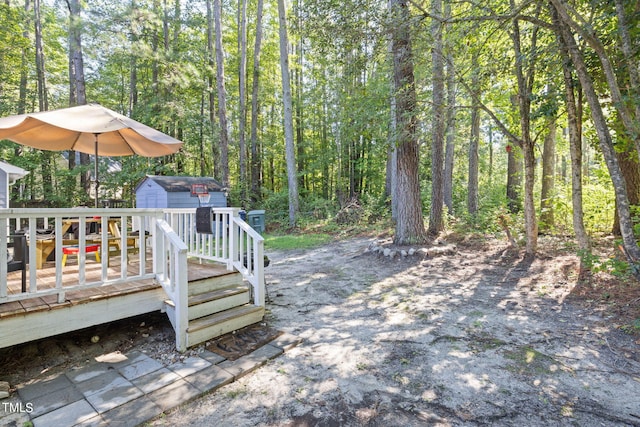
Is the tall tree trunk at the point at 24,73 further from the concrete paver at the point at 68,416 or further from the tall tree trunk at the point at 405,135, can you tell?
the concrete paver at the point at 68,416

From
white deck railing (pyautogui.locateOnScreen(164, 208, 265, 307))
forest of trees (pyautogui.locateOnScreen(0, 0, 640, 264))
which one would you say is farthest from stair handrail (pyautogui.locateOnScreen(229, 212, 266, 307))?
forest of trees (pyautogui.locateOnScreen(0, 0, 640, 264))

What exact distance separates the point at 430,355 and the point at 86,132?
3966mm

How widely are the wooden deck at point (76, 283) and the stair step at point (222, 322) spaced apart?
1.46ft

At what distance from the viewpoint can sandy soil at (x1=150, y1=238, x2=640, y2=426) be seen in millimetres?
1917

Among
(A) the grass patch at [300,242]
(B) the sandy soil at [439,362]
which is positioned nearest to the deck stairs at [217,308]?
(B) the sandy soil at [439,362]

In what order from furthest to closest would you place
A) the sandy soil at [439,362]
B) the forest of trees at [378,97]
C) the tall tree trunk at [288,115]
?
the tall tree trunk at [288,115] → the forest of trees at [378,97] → the sandy soil at [439,362]

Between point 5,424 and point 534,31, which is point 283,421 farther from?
point 534,31

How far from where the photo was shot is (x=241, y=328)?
3158mm

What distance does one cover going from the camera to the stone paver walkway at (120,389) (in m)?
1.88

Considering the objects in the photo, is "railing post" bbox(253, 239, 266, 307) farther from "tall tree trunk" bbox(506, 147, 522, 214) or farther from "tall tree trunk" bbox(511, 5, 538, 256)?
"tall tree trunk" bbox(506, 147, 522, 214)

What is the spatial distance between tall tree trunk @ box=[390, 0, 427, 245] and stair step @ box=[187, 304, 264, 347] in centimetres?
427

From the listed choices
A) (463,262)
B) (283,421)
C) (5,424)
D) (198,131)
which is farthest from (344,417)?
(198,131)

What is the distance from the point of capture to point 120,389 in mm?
2160

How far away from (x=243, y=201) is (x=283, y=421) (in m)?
11.6
